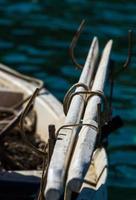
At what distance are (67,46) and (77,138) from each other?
6.52 m

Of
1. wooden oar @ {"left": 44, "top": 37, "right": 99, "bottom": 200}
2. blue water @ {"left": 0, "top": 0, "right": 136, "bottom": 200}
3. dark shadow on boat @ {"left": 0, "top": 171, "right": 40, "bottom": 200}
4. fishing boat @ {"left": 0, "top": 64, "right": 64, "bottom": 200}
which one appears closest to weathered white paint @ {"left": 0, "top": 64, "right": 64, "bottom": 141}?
fishing boat @ {"left": 0, "top": 64, "right": 64, "bottom": 200}

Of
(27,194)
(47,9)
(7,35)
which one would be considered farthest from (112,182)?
(47,9)

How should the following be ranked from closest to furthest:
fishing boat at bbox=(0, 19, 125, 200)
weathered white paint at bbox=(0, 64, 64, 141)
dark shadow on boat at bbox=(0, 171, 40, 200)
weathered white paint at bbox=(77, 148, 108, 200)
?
1. fishing boat at bbox=(0, 19, 125, 200)
2. weathered white paint at bbox=(77, 148, 108, 200)
3. dark shadow on boat at bbox=(0, 171, 40, 200)
4. weathered white paint at bbox=(0, 64, 64, 141)

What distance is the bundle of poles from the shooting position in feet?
10.1

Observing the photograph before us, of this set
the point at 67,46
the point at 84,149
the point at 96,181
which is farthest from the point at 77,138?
the point at 67,46

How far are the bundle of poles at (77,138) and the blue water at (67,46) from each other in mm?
2010

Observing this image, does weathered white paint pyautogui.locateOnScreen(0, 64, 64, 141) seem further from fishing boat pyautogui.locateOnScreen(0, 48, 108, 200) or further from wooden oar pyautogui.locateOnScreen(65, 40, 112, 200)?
wooden oar pyautogui.locateOnScreen(65, 40, 112, 200)

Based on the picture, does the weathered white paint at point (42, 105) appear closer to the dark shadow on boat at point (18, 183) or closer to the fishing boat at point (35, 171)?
the fishing boat at point (35, 171)

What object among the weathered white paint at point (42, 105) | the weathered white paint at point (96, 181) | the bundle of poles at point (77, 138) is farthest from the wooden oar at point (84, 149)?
the weathered white paint at point (42, 105)

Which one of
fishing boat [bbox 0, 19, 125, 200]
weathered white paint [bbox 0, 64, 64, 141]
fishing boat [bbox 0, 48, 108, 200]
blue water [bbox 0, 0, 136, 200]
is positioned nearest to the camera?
fishing boat [bbox 0, 19, 125, 200]

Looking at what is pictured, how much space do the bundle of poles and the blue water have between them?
2.01 metres

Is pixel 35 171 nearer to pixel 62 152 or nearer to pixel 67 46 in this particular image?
pixel 62 152

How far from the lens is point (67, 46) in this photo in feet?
32.7

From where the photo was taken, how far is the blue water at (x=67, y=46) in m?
6.85
